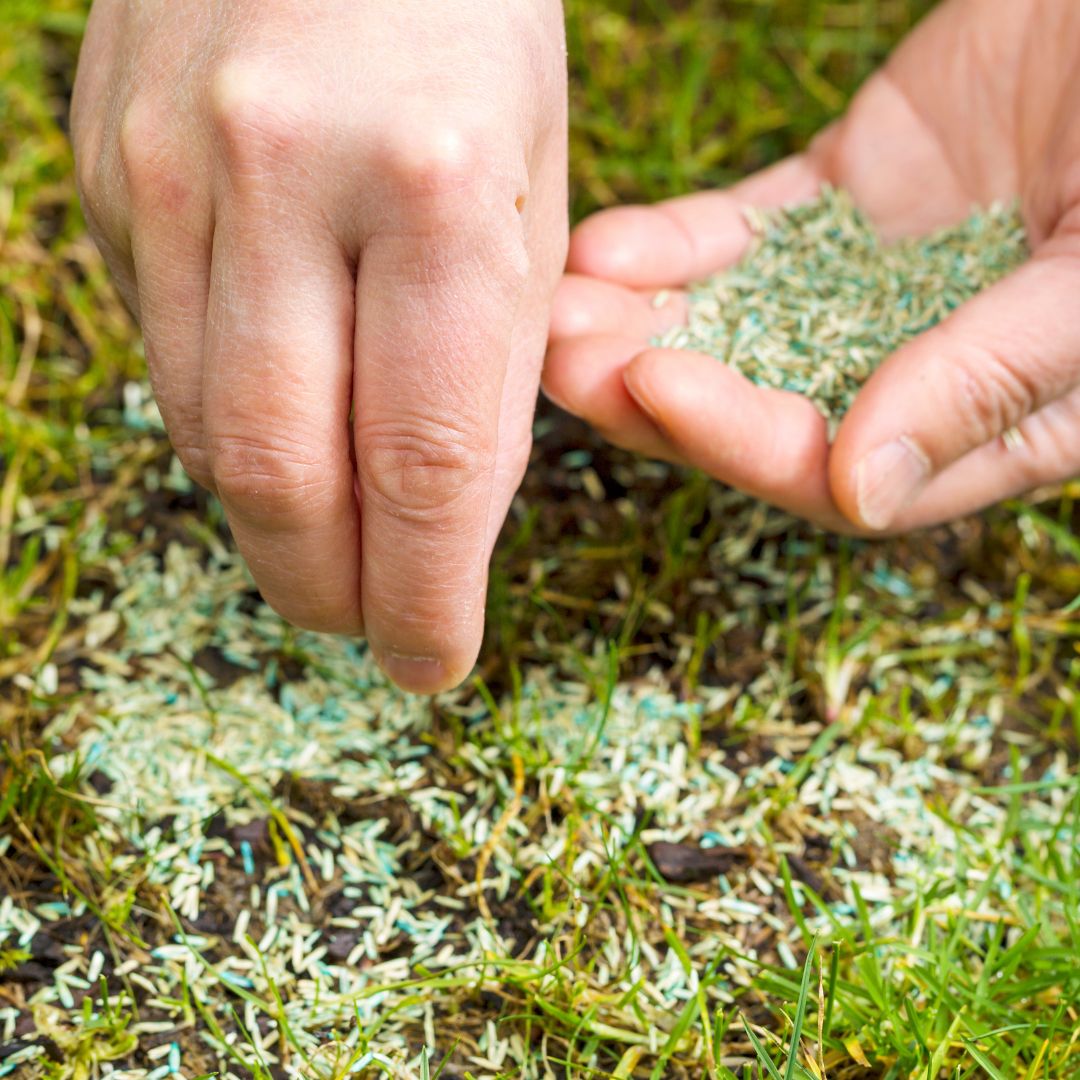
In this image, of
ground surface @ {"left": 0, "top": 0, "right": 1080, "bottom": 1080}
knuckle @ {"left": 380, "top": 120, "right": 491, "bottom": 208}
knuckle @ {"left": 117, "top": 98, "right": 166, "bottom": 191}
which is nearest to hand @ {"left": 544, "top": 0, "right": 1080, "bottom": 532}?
ground surface @ {"left": 0, "top": 0, "right": 1080, "bottom": 1080}

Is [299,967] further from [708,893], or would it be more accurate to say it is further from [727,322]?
[727,322]

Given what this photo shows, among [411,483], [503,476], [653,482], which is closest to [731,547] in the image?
[653,482]

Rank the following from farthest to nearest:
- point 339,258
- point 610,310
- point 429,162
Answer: point 610,310
point 339,258
point 429,162

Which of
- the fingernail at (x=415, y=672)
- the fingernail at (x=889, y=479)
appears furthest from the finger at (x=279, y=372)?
the fingernail at (x=889, y=479)

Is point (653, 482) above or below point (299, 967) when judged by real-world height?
above

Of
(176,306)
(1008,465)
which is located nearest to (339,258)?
(176,306)

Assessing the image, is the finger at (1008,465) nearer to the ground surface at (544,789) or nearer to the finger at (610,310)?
the ground surface at (544,789)

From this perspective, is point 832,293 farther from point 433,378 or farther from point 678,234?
point 433,378
